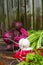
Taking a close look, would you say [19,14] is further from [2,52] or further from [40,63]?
[40,63]

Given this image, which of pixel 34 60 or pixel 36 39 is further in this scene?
pixel 36 39

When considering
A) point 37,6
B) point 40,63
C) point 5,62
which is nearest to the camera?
point 40,63

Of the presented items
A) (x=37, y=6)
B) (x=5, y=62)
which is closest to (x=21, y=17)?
(x=37, y=6)

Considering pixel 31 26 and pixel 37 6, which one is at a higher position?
pixel 37 6

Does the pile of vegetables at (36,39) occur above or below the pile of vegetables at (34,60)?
below

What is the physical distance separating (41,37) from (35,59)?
783mm

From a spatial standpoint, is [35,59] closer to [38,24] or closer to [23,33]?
[23,33]

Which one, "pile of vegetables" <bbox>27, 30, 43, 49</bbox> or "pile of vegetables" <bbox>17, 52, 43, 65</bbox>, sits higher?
"pile of vegetables" <bbox>17, 52, 43, 65</bbox>

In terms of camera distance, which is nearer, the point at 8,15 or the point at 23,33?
the point at 23,33

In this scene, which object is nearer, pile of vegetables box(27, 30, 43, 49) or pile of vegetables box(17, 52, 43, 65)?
pile of vegetables box(17, 52, 43, 65)

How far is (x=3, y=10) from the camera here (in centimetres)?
323

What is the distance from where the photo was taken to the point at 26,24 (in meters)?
3.21

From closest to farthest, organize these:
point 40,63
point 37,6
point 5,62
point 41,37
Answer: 1. point 40,63
2. point 5,62
3. point 41,37
4. point 37,6

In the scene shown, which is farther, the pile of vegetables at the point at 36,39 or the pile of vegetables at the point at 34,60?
the pile of vegetables at the point at 36,39
